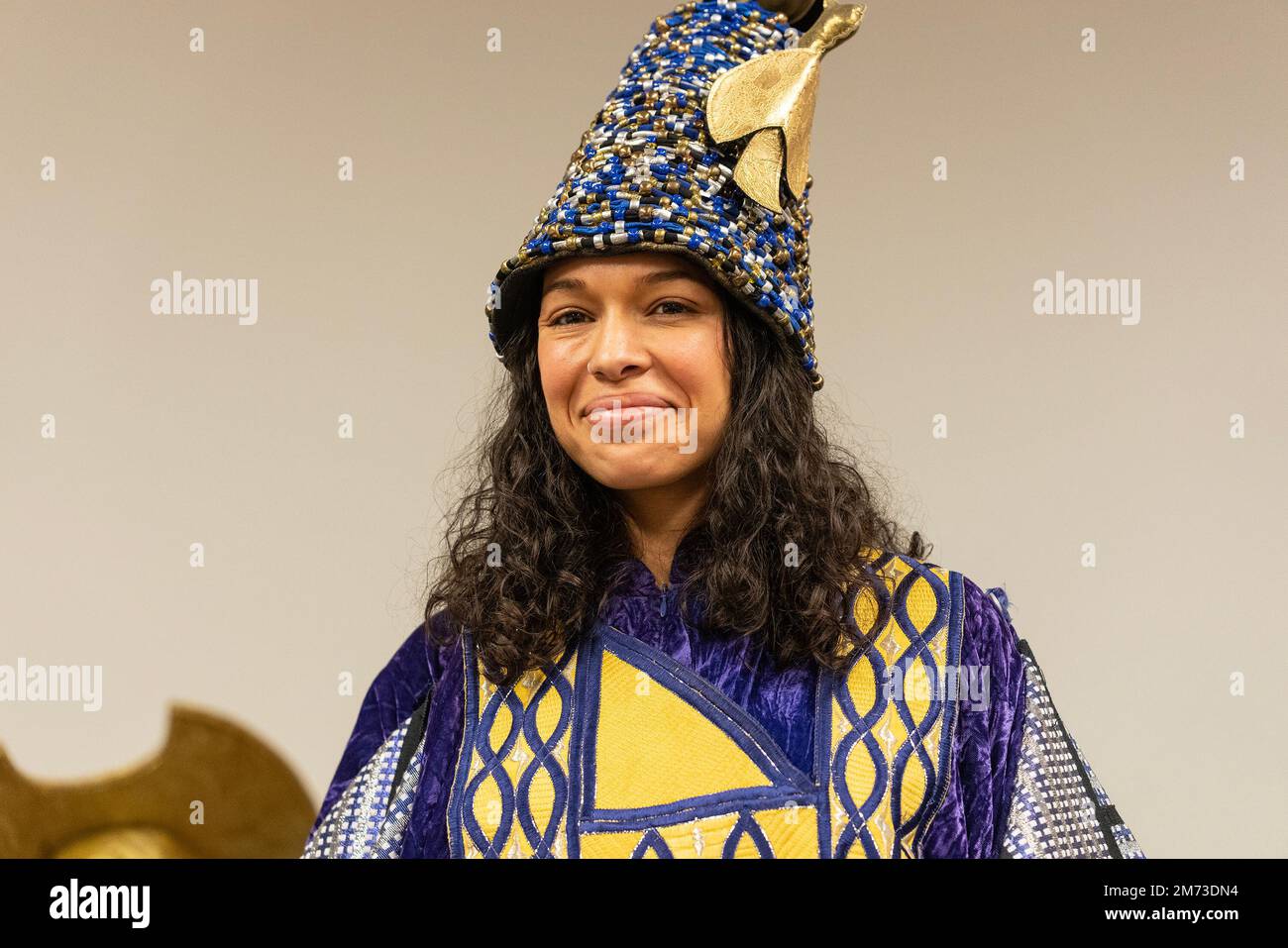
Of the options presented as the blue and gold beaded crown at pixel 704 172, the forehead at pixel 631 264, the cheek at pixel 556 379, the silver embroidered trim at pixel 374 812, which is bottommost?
the silver embroidered trim at pixel 374 812

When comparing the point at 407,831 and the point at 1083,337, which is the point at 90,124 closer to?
the point at 407,831

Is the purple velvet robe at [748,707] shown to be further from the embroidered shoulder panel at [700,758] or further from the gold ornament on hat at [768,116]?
the gold ornament on hat at [768,116]

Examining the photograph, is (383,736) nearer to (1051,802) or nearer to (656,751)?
(656,751)

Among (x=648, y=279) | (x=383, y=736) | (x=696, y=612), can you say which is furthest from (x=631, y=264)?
(x=383, y=736)

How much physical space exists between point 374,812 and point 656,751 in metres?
0.37

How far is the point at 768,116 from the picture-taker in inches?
67.0

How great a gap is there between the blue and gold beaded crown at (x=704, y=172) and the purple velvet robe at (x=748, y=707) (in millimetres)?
358

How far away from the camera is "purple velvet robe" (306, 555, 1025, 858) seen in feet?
5.20

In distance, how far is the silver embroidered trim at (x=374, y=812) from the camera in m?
1.70

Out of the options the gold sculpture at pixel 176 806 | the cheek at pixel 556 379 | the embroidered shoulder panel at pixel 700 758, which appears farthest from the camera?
the gold sculpture at pixel 176 806

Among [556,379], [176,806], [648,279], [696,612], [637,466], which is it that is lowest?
[176,806]

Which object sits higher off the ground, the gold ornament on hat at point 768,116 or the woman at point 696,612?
the gold ornament on hat at point 768,116

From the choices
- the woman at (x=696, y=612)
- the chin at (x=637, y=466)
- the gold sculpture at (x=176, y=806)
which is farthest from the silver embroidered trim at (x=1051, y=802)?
the gold sculpture at (x=176, y=806)

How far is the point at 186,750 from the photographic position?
269cm
